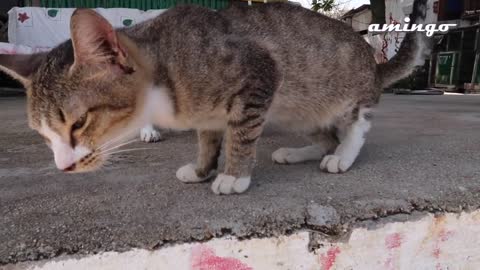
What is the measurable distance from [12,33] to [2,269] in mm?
4987

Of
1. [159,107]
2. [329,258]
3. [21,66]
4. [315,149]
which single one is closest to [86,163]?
[159,107]

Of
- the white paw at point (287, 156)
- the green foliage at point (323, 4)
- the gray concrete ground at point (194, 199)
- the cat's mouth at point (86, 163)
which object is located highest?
the green foliage at point (323, 4)

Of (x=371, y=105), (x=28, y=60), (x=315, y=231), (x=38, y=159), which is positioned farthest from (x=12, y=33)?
(x=315, y=231)

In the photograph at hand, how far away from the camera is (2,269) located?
3.02 feet

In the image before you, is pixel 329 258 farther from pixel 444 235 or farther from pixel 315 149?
pixel 315 149

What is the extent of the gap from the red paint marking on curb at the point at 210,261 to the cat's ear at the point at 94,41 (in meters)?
0.52

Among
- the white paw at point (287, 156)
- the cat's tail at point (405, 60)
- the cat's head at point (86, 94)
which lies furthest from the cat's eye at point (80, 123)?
the cat's tail at point (405, 60)

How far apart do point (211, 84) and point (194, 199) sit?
1.15 feet

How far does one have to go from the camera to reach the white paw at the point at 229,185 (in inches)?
51.8

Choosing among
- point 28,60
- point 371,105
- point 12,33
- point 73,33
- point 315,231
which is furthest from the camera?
point 12,33

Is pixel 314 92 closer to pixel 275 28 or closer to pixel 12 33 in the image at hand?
pixel 275 28

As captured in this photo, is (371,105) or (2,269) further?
(371,105)

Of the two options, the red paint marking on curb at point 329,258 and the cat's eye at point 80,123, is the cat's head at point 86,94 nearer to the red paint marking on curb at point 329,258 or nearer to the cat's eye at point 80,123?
the cat's eye at point 80,123

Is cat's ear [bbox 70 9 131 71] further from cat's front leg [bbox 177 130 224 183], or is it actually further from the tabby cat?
cat's front leg [bbox 177 130 224 183]
